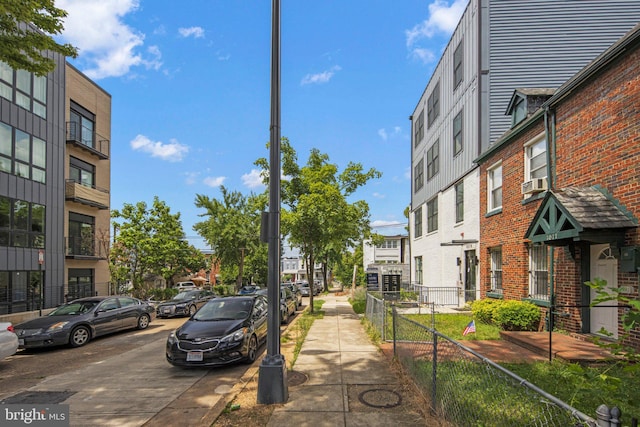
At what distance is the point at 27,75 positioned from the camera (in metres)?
18.7

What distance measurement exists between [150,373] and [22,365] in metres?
3.65

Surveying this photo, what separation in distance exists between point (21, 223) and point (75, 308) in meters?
8.78

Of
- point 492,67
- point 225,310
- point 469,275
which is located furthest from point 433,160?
point 225,310

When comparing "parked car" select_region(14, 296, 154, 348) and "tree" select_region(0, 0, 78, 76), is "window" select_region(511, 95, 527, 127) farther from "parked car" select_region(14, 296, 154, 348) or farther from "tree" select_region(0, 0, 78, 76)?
"parked car" select_region(14, 296, 154, 348)

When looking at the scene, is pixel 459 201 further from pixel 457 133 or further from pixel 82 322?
pixel 82 322

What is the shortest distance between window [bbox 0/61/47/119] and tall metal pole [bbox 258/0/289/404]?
1674 centimetres

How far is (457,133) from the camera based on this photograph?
18.2m

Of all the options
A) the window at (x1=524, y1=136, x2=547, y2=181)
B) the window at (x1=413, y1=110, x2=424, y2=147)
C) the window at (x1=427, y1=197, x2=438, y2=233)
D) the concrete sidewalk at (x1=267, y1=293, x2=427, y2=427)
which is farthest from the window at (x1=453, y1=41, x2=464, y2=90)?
the concrete sidewalk at (x1=267, y1=293, x2=427, y2=427)

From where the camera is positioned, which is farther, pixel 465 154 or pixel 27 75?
pixel 27 75

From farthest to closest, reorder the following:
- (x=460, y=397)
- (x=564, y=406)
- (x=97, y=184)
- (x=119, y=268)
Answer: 1. (x=119, y=268)
2. (x=97, y=184)
3. (x=460, y=397)
4. (x=564, y=406)

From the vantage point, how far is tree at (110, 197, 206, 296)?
29562mm

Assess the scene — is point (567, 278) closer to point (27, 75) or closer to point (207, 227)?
point (27, 75)

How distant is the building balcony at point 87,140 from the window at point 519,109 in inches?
844

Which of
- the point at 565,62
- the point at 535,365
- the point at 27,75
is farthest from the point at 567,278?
the point at 27,75
